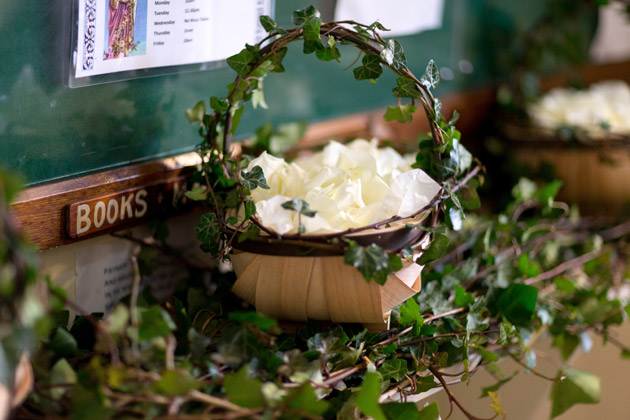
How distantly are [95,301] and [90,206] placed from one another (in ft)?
0.45

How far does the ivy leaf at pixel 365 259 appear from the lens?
23.9 inches

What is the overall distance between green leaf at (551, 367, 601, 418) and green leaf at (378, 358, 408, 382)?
0.19 metres

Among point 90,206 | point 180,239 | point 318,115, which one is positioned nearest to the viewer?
point 90,206

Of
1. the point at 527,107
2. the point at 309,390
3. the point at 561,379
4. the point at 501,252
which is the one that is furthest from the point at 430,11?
the point at 309,390

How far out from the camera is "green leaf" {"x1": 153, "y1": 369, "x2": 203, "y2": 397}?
49 cm

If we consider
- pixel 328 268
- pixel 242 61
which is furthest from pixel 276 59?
pixel 328 268

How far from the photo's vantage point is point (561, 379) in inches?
30.0

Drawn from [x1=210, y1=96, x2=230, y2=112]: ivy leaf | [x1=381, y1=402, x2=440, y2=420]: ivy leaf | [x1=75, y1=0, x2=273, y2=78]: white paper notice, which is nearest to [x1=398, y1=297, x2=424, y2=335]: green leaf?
[x1=381, y1=402, x2=440, y2=420]: ivy leaf

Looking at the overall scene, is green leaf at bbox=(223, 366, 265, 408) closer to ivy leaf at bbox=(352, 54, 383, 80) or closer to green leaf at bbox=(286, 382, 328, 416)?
green leaf at bbox=(286, 382, 328, 416)

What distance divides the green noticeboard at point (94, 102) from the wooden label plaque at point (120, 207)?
0.14ft

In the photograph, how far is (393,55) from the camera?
0.69 m

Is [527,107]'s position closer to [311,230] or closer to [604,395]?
[604,395]

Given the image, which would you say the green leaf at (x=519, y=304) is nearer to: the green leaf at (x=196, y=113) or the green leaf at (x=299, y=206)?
the green leaf at (x=299, y=206)

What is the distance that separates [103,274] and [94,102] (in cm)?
22
